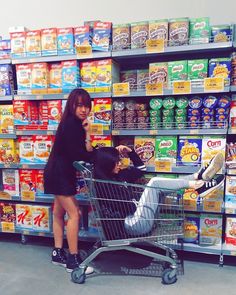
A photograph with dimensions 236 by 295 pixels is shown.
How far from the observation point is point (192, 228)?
280 cm

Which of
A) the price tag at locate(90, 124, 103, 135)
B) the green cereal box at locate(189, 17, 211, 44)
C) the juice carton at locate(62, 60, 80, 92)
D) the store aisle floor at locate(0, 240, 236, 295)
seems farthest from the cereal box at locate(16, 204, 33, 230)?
the green cereal box at locate(189, 17, 211, 44)

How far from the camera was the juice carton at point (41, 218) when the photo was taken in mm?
3111

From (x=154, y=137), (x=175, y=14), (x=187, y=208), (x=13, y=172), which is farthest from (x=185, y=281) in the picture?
(x=175, y=14)

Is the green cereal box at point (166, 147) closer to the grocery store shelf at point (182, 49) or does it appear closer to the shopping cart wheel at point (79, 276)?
the grocery store shelf at point (182, 49)

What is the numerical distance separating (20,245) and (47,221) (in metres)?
0.43

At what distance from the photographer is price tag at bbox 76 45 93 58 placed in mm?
2756

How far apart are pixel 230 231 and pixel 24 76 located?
8.02 feet

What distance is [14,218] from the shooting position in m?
3.24

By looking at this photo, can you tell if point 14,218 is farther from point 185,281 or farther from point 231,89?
point 231,89

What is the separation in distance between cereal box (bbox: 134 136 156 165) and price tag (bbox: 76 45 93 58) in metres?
0.90

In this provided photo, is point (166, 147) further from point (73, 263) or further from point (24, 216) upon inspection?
point (24, 216)

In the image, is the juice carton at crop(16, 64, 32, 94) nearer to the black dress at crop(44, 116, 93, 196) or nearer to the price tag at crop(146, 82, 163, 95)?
the black dress at crop(44, 116, 93, 196)

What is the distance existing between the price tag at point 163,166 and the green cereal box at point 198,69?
2.53 feet

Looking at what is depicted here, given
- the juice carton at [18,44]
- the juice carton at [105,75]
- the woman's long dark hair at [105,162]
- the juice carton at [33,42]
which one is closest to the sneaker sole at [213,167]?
the woman's long dark hair at [105,162]
